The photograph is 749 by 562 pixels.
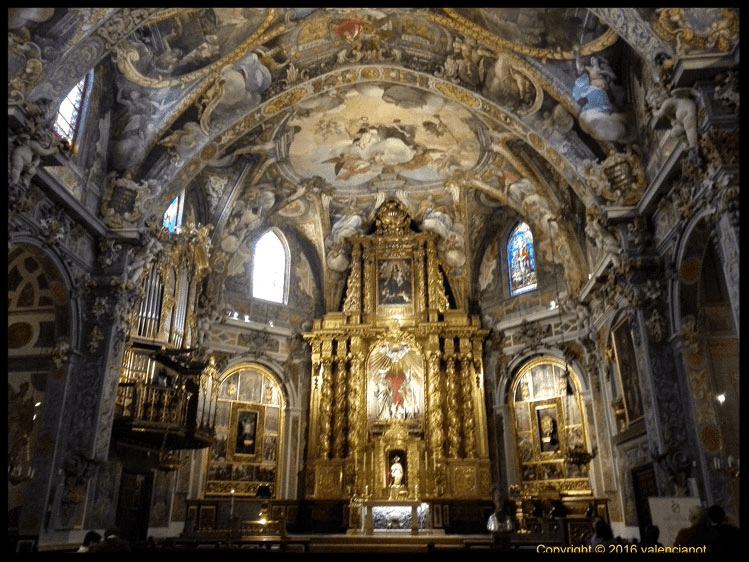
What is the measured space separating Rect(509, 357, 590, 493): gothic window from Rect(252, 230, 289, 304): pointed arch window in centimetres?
936

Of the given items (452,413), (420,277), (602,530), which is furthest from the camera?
(420,277)

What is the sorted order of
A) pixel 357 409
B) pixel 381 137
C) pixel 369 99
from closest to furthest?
pixel 369 99 → pixel 381 137 → pixel 357 409

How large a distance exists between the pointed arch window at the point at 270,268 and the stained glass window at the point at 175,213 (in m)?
4.00

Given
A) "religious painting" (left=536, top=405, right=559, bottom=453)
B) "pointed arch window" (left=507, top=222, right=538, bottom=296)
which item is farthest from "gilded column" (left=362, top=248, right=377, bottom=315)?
"religious painting" (left=536, top=405, right=559, bottom=453)

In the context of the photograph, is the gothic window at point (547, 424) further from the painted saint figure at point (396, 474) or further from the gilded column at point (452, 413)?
the painted saint figure at point (396, 474)

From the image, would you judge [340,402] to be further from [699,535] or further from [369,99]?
[699,535]

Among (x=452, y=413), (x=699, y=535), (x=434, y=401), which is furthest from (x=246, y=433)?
(x=699, y=535)

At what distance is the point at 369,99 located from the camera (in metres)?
18.5

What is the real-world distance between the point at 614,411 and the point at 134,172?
1404cm

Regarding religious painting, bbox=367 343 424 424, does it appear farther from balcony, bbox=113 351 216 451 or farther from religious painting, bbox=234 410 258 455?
balcony, bbox=113 351 216 451

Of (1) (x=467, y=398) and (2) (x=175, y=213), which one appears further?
(1) (x=467, y=398)

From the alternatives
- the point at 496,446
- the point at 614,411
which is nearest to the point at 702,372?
the point at 614,411

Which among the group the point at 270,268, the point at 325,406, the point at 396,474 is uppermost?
the point at 270,268

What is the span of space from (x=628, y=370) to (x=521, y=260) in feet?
25.8
